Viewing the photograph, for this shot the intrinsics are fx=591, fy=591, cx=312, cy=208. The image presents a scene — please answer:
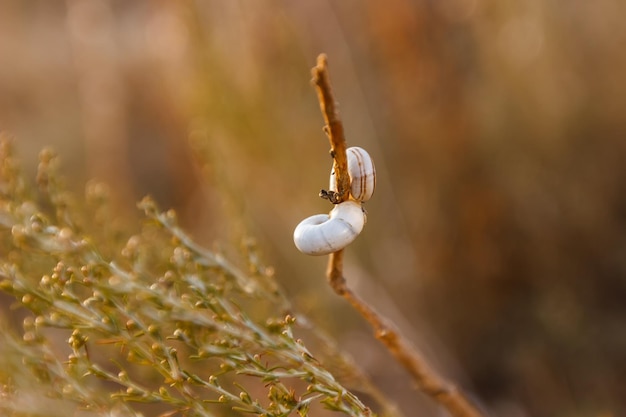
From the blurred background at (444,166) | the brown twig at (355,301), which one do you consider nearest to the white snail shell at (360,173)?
the brown twig at (355,301)

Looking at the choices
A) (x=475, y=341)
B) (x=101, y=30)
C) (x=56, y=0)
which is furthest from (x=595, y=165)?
(x=56, y=0)

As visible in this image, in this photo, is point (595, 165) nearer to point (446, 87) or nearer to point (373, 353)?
point (446, 87)

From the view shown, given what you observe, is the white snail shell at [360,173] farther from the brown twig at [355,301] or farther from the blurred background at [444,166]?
the blurred background at [444,166]

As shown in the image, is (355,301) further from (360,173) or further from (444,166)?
(444,166)

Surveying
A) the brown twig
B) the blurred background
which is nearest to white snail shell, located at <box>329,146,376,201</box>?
the brown twig

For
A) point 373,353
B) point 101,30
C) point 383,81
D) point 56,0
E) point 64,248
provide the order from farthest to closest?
point 56,0
point 383,81
point 101,30
point 373,353
point 64,248
